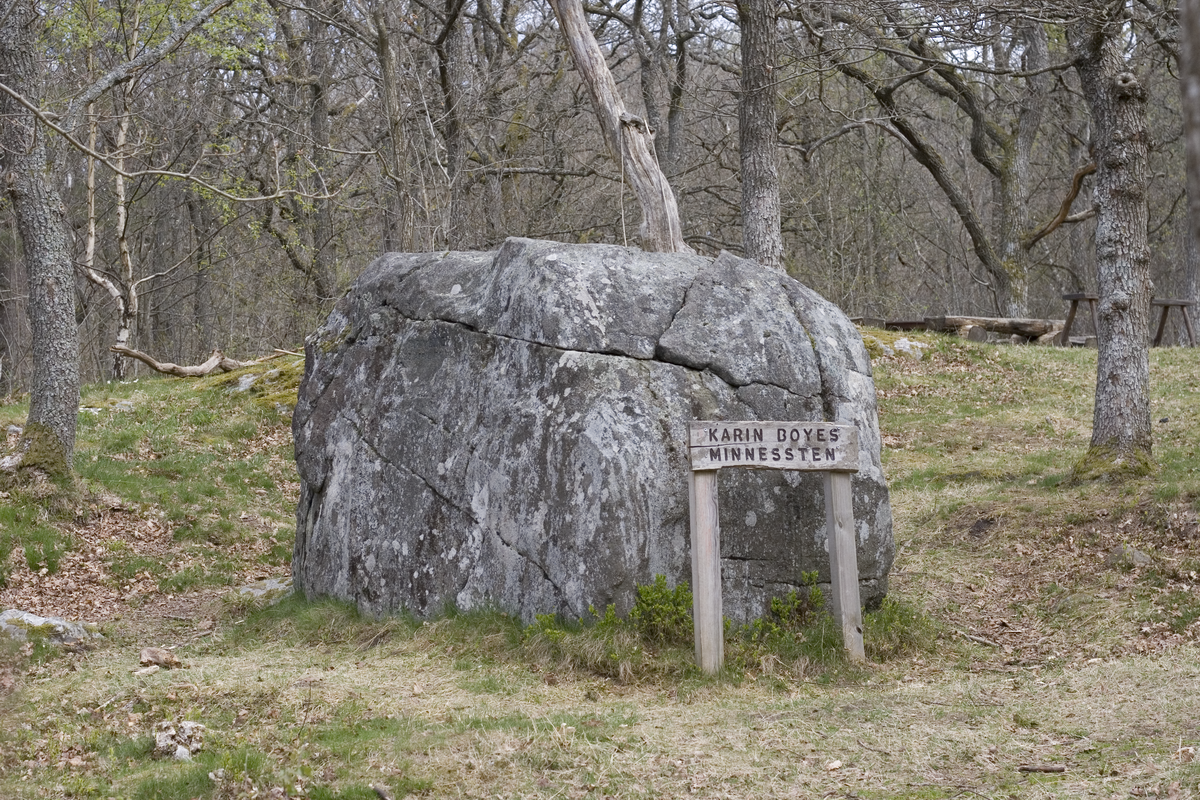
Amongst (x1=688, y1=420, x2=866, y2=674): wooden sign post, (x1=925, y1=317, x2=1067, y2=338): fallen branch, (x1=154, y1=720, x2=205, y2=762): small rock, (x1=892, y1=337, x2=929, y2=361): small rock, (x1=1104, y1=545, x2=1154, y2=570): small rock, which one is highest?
(x1=925, y1=317, x2=1067, y2=338): fallen branch

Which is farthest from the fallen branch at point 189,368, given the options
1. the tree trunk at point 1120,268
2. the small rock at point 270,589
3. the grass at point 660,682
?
the tree trunk at point 1120,268

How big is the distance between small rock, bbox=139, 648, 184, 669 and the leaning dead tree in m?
5.60

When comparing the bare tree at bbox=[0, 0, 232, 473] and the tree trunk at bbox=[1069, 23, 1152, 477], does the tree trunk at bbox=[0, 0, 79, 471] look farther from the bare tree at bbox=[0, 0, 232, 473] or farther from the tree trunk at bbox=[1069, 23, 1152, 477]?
the tree trunk at bbox=[1069, 23, 1152, 477]

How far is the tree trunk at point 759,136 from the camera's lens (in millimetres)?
15773

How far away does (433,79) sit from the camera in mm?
19797

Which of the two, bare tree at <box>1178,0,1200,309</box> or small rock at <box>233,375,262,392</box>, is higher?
bare tree at <box>1178,0,1200,309</box>

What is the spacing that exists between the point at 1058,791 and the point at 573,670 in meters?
2.97

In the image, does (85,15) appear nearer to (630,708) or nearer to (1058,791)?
(630,708)

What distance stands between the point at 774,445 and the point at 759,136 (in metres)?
9.98

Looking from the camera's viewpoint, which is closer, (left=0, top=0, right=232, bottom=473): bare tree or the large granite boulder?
the large granite boulder

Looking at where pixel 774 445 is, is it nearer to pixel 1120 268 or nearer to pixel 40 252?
pixel 1120 268

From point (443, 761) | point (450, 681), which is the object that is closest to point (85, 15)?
point (450, 681)

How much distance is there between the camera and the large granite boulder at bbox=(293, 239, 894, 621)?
7.36 meters

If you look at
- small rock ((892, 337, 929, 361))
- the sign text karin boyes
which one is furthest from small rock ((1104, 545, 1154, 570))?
small rock ((892, 337, 929, 361))
